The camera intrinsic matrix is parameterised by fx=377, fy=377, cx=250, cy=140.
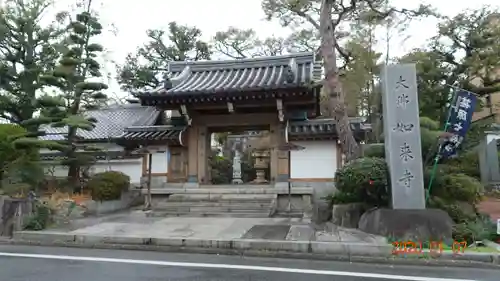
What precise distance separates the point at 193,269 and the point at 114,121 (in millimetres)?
16203

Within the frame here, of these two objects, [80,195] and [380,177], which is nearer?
[380,177]

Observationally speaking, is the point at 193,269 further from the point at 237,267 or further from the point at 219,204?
the point at 219,204

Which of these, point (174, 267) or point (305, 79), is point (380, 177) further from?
point (305, 79)

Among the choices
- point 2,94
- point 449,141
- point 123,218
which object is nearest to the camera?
point 449,141

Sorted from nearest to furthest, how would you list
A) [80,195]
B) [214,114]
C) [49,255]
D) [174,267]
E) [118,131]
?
[174,267] → [49,255] → [80,195] → [214,114] → [118,131]

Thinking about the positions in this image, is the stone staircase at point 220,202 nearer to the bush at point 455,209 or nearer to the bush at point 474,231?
the bush at point 455,209

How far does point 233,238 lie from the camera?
24.5 feet

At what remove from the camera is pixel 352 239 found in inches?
287

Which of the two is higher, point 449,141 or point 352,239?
point 449,141

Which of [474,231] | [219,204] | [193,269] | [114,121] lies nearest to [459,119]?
[474,231]

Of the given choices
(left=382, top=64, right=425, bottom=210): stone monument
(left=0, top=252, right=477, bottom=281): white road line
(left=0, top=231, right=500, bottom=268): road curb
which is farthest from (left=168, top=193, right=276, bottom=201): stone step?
(left=0, top=252, right=477, bottom=281): white road line

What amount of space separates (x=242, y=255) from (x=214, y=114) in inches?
346

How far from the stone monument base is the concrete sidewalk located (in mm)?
342

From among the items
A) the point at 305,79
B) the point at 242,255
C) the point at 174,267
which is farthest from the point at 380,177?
the point at 305,79
